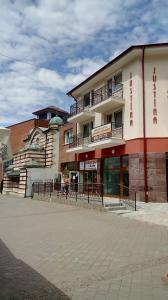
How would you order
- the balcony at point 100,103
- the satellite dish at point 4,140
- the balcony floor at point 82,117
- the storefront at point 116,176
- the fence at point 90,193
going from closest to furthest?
the satellite dish at point 4,140
the fence at point 90,193
the storefront at point 116,176
the balcony at point 100,103
the balcony floor at point 82,117

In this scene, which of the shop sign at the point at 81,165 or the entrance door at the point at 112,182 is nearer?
the entrance door at the point at 112,182

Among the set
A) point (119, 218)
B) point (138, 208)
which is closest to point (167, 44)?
point (138, 208)

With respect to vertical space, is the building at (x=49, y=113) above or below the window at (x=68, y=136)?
above

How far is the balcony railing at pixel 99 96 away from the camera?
70.7ft

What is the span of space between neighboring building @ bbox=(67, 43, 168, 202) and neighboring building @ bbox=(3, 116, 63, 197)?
699 cm

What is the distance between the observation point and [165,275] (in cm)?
554

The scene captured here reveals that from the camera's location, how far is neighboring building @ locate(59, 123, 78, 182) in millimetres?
27250

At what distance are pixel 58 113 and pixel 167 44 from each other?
29.7m

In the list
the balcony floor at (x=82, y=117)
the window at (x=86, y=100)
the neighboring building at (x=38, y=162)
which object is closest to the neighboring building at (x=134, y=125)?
the balcony floor at (x=82, y=117)

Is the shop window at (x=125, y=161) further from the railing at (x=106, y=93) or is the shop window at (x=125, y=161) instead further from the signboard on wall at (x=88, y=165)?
the railing at (x=106, y=93)

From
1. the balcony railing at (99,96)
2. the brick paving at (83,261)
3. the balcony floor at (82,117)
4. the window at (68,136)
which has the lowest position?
the brick paving at (83,261)

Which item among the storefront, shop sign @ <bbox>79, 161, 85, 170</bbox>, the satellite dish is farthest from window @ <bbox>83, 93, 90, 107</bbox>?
the satellite dish

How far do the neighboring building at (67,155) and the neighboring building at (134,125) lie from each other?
11.9 ft

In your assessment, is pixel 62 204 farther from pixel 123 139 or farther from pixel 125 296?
pixel 125 296
